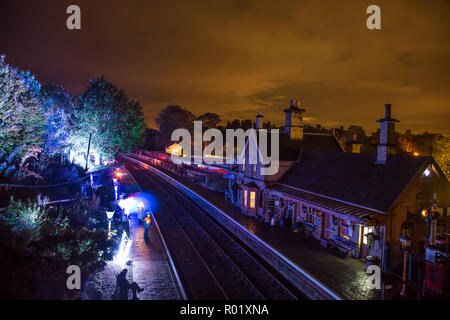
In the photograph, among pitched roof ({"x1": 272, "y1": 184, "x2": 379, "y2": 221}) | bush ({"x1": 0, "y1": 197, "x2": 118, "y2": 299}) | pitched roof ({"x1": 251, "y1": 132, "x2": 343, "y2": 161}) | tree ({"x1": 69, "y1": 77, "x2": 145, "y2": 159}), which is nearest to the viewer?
bush ({"x1": 0, "y1": 197, "x2": 118, "y2": 299})

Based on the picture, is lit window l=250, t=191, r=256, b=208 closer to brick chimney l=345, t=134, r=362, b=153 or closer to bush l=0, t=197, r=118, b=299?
bush l=0, t=197, r=118, b=299

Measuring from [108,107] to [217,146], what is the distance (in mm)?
31473

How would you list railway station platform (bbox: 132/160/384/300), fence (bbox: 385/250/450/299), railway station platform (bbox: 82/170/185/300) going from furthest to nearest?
railway station platform (bbox: 82/170/185/300) < railway station platform (bbox: 132/160/384/300) < fence (bbox: 385/250/450/299)

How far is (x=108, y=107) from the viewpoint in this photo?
1469 inches

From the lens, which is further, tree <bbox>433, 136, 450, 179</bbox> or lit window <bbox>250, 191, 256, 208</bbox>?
tree <bbox>433, 136, 450, 179</bbox>

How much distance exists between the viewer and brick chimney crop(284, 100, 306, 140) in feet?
88.0

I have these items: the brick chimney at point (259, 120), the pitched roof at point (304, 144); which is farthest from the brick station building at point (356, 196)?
the brick chimney at point (259, 120)

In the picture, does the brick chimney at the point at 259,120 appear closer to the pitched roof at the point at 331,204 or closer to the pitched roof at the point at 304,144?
the pitched roof at the point at 304,144

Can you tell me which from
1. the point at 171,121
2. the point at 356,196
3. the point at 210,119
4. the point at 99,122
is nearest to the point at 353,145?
the point at 356,196

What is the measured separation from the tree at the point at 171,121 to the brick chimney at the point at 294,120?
67.6 metres

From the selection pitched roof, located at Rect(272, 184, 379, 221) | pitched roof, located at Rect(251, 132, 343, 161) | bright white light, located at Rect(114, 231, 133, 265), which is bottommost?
bright white light, located at Rect(114, 231, 133, 265)

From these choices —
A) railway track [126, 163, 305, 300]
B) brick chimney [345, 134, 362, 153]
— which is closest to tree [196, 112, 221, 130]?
brick chimney [345, 134, 362, 153]
